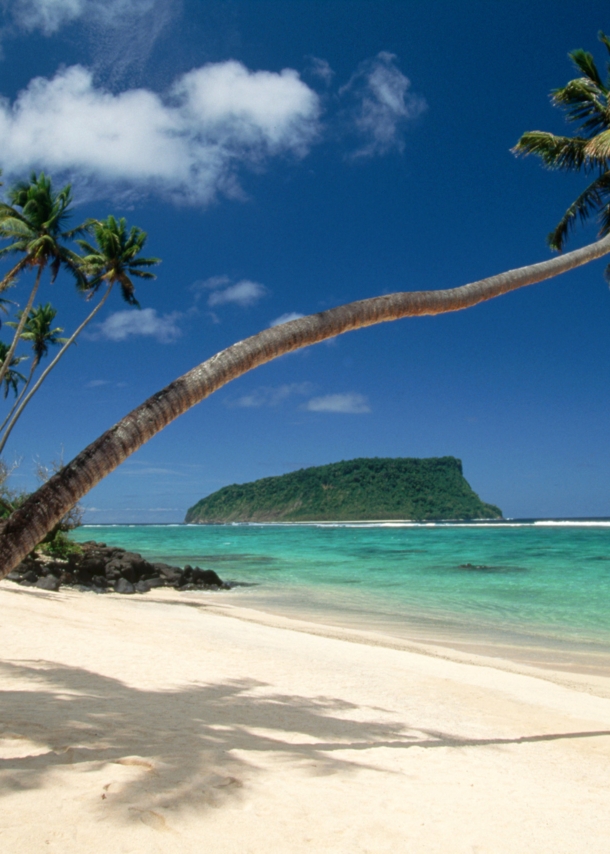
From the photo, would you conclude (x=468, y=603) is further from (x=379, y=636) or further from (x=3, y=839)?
(x=3, y=839)

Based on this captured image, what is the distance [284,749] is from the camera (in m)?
4.50

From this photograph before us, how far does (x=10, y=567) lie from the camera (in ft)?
11.1

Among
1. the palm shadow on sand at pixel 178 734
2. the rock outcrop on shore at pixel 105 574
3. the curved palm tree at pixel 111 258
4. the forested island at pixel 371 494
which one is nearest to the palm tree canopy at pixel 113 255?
the curved palm tree at pixel 111 258

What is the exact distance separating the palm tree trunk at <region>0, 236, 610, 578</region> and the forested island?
12634cm

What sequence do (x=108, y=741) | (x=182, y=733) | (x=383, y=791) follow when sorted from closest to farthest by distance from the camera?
(x=383, y=791) < (x=108, y=741) < (x=182, y=733)

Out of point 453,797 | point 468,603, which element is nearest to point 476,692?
point 453,797

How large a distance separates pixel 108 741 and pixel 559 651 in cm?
981

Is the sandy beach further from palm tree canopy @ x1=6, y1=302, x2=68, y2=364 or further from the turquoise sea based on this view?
palm tree canopy @ x1=6, y1=302, x2=68, y2=364

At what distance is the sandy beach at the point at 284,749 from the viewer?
3000 millimetres

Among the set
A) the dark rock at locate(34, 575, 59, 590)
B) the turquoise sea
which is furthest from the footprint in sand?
the dark rock at locate(34, 575, 59, 590)

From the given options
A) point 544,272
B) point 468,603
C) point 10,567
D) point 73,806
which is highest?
point 544,272

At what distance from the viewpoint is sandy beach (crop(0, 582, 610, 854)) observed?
9.84 ft

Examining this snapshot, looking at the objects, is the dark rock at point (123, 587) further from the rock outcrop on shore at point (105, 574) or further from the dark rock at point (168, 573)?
the dark rock at point (168, 573)

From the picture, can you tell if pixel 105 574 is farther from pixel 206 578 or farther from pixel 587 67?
pixel 587 67
